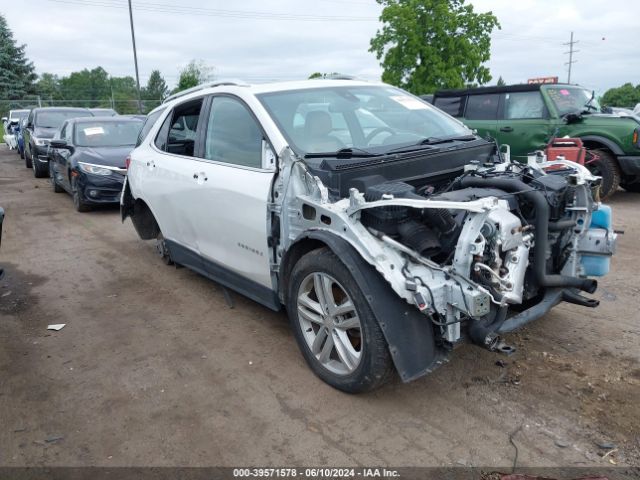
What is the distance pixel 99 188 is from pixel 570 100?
27.0ft

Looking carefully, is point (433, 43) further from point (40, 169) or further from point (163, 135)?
point (163, 135)

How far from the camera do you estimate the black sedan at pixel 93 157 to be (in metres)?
8.78

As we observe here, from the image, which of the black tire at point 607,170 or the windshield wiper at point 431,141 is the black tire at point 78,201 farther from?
the black tire at point 607,170

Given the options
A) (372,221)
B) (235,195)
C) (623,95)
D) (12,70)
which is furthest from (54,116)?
(623,95)

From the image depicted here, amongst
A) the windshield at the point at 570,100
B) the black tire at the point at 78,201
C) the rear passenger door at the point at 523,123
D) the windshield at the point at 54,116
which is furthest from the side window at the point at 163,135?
the windshield at the point at 54,116

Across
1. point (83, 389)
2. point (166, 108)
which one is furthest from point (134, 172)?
point (83, 389)

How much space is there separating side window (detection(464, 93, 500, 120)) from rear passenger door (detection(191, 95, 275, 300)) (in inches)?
267

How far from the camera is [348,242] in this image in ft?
9.71

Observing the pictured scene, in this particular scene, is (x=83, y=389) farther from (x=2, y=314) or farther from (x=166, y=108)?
(x=166, y=108)

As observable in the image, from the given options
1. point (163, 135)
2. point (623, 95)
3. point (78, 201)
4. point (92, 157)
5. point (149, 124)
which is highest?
point (623, 95)

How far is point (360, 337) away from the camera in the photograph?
312 centimetres

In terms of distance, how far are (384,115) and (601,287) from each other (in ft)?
8.60

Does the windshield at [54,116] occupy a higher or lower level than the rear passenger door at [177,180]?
higher

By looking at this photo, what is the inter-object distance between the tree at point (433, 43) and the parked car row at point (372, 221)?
20539mm
